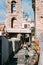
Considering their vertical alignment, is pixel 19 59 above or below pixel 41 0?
below

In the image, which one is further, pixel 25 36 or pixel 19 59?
pixel 25 36

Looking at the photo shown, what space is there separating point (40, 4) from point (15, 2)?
101 feet

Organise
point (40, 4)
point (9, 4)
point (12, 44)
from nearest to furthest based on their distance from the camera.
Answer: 1. point (40, 4)
2. point (12, 44)
3. point (9, 4)

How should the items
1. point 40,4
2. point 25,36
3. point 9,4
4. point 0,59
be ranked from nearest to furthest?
point 40,4 < point 0,59 < point 25,36 < point 9,4

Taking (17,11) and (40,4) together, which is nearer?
(40,4)

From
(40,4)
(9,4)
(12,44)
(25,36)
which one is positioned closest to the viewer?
(40,4)

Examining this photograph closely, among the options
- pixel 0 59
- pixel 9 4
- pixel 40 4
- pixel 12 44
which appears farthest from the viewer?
pixel 9 4

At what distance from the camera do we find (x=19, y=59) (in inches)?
283

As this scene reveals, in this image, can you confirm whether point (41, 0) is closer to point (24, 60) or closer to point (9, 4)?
point (24, 60)

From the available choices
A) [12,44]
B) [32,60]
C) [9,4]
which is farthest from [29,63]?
[9,4]

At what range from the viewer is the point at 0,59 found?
8758 mm

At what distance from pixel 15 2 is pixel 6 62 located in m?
29.8

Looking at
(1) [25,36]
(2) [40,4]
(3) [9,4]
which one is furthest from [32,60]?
(3) [9,4]

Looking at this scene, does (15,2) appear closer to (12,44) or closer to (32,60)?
(12,44)
